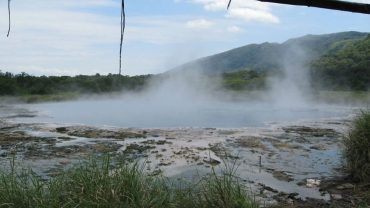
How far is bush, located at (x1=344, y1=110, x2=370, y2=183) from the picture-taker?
1001cm

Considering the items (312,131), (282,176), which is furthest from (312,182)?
(312,131)

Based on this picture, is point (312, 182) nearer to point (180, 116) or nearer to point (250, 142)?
point (250, 142)

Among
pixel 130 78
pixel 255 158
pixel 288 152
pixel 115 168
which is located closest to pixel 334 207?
pixel 115 168

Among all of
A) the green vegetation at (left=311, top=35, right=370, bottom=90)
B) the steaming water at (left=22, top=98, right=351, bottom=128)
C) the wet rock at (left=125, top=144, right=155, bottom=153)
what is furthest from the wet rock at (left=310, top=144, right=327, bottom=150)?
the green vegetation at (left=311, top=35, right=370, bottom=90)

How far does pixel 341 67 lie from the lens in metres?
57.0

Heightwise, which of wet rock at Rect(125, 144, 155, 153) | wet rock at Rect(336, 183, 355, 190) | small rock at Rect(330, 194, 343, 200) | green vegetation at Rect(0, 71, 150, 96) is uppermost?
green vegetation at Rect(0, 71, 150, 96)

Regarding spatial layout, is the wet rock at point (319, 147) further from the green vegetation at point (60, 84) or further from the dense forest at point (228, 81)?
the green vegetation at point (60, 84)

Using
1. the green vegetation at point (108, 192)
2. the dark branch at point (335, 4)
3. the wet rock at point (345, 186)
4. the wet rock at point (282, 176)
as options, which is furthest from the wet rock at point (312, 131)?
the dark branch at point (335, 4)

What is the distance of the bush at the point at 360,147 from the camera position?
10.0 meters

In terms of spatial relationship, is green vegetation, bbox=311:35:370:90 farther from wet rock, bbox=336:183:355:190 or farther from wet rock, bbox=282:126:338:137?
wet rock, bbox=336:183:355:190

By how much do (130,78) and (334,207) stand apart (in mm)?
63927

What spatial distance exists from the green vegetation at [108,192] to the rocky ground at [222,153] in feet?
5.27

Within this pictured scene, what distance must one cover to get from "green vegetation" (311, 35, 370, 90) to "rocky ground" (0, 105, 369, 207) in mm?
28645

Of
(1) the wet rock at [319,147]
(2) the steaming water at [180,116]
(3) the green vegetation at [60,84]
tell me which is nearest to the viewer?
(1) the wet rock at [319,147]
